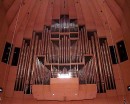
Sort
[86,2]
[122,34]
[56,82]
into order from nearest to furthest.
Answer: [56,82]
[122,34]
[86,2]

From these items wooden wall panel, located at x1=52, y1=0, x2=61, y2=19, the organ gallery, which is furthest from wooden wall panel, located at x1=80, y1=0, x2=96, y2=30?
wooden wall panel, located at x1=52, y1=0, x2=61, y2=19

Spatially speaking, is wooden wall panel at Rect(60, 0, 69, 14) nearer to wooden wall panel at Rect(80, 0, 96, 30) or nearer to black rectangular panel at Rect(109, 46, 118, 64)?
wooden wall panel at Rect(80, 0, 96, 30)

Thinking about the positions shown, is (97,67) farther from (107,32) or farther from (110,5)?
(110,5)

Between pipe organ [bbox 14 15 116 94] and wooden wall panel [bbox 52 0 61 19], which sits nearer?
pipe organ [bbox 14 15 116 94]

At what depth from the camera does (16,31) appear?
7.91 meters

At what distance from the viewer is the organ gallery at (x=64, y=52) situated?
6.94 m

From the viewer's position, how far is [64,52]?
7578mm

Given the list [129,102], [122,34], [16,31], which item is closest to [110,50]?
[122,34]

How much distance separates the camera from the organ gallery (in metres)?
6.94

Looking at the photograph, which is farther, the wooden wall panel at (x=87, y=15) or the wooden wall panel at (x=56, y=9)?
the wooden wall panel at (x=56, y=9)

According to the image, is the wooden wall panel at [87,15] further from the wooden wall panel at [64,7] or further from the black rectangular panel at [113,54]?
the black rectangular panel at [113,54]

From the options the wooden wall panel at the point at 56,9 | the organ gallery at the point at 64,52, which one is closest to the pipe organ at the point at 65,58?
the organ gallery at the point at 64,52

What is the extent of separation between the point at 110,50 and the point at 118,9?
4.50ft

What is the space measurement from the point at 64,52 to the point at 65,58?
0.83ft
